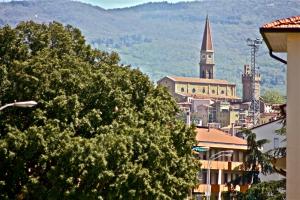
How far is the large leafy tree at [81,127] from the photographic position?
143 ft

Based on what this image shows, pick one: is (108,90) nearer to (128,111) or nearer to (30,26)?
(128,111)

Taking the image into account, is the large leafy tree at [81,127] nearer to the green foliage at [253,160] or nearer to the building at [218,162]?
the green foliage at [253,160]

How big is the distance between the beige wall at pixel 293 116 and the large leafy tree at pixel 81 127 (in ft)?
88.2

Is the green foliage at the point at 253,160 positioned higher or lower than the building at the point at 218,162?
higher

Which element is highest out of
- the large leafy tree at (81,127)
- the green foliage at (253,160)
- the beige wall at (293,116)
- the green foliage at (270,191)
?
the beige wall at (293,116)

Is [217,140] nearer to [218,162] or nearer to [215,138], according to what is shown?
[215,138]

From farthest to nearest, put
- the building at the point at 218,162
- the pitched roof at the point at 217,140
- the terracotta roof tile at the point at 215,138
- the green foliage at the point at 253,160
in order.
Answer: the terracotta roof tile at the point at 215,138
the pitched roof at the point at 217,140
the building at the point at 218,162
the green foliage at the point at 253,160

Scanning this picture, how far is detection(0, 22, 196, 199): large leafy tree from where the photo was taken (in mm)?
43625

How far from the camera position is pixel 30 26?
51406 mm

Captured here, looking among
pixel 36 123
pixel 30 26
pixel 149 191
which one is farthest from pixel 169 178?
pixel 30 26

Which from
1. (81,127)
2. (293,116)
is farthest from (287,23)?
(81,127)

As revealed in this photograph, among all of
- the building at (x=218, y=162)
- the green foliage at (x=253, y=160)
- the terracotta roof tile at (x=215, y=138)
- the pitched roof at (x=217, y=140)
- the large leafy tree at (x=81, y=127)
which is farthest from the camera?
the terracotta roof tile at (x=215, y=138)

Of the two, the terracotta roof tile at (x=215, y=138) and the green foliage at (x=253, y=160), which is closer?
the green foliage at (x=253, y=160)

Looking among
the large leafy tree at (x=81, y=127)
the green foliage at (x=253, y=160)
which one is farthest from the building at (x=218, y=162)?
the large leafy tree at (x=81, y=127)
